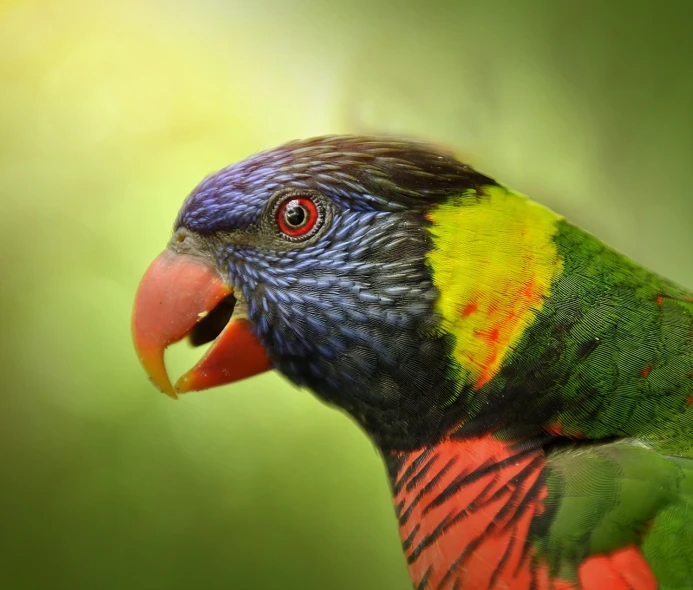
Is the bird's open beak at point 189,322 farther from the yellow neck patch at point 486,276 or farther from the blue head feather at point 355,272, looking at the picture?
the yellow neck patch at point 486,276

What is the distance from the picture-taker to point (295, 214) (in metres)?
0.86

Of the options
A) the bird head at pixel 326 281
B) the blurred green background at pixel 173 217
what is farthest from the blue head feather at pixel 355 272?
the blurred green background at pixel 173 217

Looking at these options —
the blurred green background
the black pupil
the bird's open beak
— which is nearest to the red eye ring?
the black pupil

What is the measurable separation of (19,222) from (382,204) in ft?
3.14

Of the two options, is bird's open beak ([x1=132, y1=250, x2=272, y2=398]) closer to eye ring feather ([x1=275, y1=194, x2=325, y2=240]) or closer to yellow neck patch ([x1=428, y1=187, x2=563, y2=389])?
eye ring feather ([x1=275, y1=194, x2=325, y2=240])

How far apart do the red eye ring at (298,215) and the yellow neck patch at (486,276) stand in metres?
0.19

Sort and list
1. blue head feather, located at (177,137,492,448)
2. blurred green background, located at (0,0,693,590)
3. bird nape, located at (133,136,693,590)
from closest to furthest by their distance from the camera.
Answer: bird nape, located at (133,136,693,590) → blue head feather, located at (177,137,492,448) → blurred green background, located at (0,0,693,590)

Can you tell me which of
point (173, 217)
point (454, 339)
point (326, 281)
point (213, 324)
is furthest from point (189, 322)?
point (173, 217)

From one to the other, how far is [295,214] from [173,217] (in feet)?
1.91

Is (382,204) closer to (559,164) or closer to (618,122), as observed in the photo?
(559,164)

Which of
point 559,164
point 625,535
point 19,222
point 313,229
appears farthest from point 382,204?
point 19,222

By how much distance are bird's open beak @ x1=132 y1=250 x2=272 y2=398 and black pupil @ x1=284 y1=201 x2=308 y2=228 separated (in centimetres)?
15

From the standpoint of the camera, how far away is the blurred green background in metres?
1.30

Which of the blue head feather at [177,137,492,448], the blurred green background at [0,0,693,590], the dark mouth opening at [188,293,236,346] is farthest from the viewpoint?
the blurred green background at [0,0,693,590]
